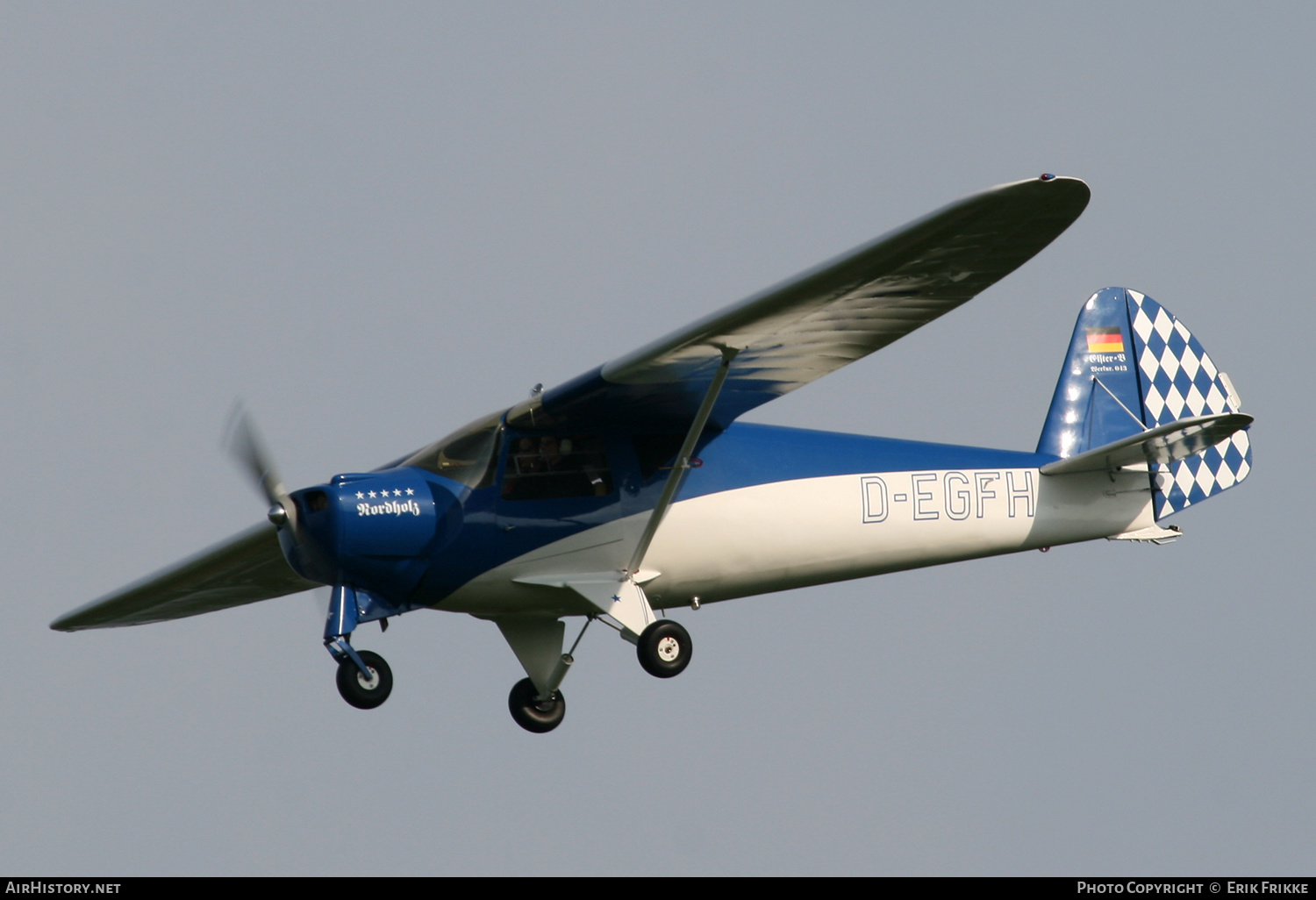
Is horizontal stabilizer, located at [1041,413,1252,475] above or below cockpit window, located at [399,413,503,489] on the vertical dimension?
below

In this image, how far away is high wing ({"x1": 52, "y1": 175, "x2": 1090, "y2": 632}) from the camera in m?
10.4

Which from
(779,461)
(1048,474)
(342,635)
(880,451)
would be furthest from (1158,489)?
(342,635)

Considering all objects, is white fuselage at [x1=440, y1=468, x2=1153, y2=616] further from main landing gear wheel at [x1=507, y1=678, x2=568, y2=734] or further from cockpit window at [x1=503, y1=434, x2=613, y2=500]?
main landing gear wheel at [x1=507, y1=678, x2=568, y2=734]

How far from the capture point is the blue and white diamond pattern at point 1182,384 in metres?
16.2

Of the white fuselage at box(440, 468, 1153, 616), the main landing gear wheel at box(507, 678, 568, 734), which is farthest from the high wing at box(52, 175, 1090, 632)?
the main landing gear wheel at box(507, 678, 568, 734)

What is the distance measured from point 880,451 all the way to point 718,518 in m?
1.64

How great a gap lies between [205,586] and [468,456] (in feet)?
14.9

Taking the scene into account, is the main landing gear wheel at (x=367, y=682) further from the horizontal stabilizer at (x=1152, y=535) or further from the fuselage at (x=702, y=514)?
the horizontal stabilizer at (x=1152, y=535)

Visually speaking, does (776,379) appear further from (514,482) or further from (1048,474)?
(1048,474)

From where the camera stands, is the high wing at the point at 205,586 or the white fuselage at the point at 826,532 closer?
the white fuselage at the point at 826,532

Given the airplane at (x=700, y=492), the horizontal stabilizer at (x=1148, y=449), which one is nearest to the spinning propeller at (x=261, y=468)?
the airplane at (x=700, y=492)

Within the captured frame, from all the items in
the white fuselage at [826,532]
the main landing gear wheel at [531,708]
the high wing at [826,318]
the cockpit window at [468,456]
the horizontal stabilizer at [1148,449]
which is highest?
the high wing at [826,318]

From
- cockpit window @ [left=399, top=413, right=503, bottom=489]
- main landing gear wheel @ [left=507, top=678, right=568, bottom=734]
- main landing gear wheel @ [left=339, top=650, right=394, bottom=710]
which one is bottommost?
main landing gear wheel @ [left=507, top=678, right=568, bottom=734]

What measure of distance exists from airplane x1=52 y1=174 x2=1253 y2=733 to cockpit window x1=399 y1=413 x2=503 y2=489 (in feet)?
0.05
